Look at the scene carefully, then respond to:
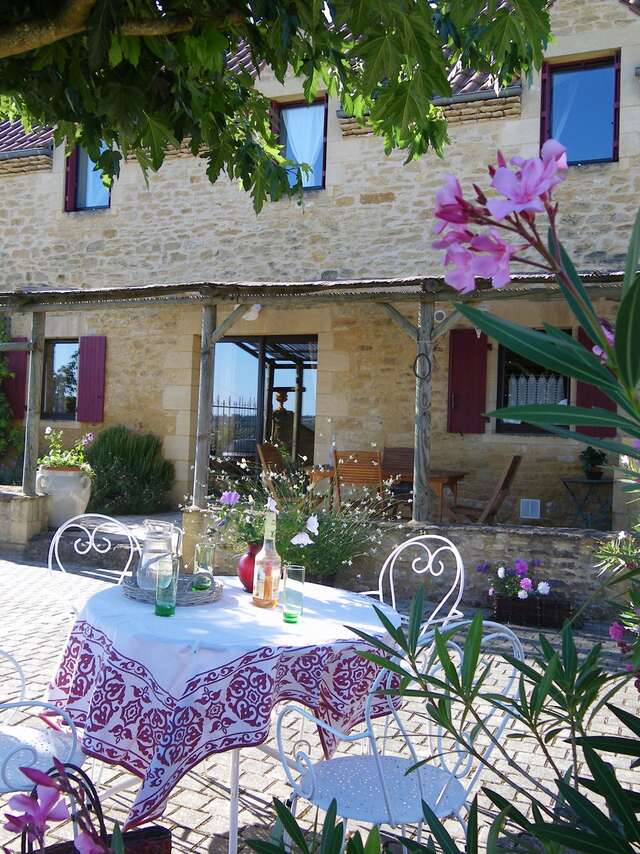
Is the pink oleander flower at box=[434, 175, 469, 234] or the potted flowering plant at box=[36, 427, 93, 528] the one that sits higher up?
the pink oleander flower at box=[434, 175, 469, 234]

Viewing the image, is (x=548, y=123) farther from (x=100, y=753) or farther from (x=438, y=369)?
(x=100, y=753)

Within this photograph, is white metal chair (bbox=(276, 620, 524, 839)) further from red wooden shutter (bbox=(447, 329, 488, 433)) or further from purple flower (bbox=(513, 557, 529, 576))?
red wooden shutter (bbox=(447, 329, 488, 433))

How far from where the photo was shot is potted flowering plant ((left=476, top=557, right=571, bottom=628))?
5.82 m

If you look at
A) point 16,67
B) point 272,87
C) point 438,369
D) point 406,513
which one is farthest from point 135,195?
point 16,67

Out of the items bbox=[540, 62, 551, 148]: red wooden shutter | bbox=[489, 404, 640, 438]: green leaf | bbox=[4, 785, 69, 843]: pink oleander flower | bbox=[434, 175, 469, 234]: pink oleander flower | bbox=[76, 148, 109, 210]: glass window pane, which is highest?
bbox=[540, 62, 551, 148]: red wooden shutter

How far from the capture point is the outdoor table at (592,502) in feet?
27.6

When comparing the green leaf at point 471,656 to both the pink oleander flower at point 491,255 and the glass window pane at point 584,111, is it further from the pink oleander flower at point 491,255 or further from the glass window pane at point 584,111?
the glass window pane at point 584,111

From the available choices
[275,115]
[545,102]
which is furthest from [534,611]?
[275,115]

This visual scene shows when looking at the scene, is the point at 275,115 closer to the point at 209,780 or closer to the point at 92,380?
the point at 92,380

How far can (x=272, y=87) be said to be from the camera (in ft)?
32.9

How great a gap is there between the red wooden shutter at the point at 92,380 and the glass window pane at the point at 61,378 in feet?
1.29

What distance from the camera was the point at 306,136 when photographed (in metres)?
10.1

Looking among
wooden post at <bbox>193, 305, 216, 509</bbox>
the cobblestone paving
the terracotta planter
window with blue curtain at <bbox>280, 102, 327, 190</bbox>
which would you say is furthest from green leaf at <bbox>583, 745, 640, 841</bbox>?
window with blue curtain at <bbox>280, 102, 327, 190</bbox>

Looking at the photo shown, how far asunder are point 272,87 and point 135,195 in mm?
2437
